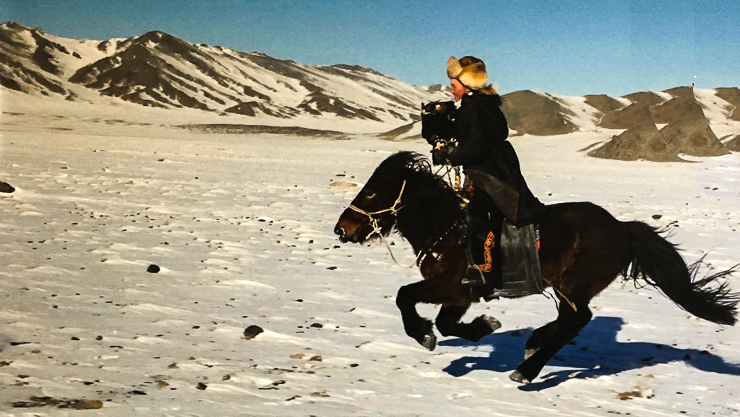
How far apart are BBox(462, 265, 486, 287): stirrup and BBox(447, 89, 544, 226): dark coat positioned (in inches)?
18.3

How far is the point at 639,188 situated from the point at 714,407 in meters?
16.8

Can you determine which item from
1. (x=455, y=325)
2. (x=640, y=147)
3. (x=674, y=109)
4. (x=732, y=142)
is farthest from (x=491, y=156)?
(x=674, y=109)

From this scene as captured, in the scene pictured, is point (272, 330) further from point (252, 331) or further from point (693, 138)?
point (693, 138)

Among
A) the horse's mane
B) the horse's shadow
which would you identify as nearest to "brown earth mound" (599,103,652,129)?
the horse's shadow

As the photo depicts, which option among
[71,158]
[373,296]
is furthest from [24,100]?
[373,296]

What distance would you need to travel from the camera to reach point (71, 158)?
23.9 metres

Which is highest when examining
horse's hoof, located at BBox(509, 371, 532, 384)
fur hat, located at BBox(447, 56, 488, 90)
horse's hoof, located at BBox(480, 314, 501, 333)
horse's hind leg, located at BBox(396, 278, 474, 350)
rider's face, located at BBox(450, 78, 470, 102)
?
fur hat, located at BBox(447, 56, 488, 90)

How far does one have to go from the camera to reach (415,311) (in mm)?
5762

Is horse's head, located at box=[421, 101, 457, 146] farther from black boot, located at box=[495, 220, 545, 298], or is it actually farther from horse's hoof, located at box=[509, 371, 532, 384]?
horse's hoof, located at box=[509, 371, 532, 384]

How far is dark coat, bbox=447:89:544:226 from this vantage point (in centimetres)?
530

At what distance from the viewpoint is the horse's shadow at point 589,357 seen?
19.6 ft

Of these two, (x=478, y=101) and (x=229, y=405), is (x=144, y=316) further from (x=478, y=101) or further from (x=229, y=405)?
(x=478, y=101)

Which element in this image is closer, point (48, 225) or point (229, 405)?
point (229, 405)

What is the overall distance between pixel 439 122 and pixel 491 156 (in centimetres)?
48
